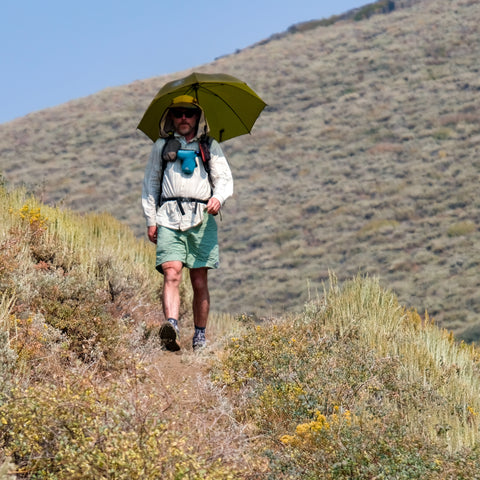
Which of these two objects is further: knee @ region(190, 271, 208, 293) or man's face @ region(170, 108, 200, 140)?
knee @ region(190, 271, 208, 293)

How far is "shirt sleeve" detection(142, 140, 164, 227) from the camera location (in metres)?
6.29

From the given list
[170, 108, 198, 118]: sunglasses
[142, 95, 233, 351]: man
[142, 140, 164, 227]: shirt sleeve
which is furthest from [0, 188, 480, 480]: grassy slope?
[170, 108, 198, 118]: sunglasses

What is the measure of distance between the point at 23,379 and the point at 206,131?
2.97 meters

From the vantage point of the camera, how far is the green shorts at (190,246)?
624 cm

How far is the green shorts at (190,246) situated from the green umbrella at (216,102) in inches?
41.4

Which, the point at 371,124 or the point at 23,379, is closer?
the point at 23,379

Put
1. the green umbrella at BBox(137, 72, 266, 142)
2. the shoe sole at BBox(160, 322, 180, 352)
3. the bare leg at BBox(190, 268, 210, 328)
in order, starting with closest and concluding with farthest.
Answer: the shoe sole at BBox(160, 322, 180, 352), the bare leg at BBox(190, 268, 210, 328), the green umbrella at BBox(137, 72, 266, 142)

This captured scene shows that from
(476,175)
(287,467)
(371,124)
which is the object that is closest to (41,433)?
(287,467)

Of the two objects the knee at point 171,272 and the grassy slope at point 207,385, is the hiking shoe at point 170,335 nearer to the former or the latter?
the grassy slope at point 207,385

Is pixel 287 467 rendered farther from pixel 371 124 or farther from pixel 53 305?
pixel 371 124

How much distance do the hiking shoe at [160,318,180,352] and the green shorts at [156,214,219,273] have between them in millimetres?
538

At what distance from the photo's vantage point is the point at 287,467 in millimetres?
3756

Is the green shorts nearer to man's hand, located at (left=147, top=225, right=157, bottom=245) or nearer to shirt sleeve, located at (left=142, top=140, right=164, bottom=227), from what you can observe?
man's hand, located at (left=147, top=225, right=157, bottom=245)

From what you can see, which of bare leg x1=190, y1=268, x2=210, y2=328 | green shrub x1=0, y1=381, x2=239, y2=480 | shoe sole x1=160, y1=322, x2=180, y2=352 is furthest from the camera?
bare leg x1=190, y1=268, x2=210, y2=328
